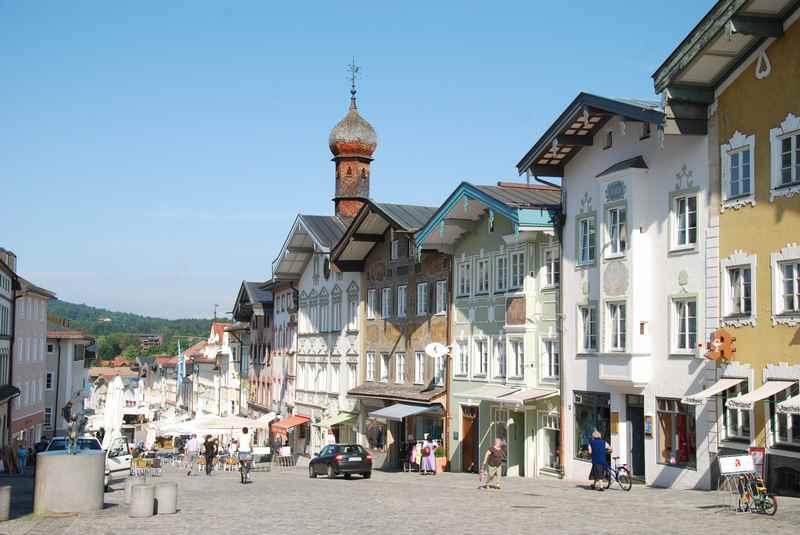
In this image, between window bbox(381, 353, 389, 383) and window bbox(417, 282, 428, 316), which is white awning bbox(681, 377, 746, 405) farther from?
window bbox(381, 353, 389, 383)

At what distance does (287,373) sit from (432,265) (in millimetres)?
22375

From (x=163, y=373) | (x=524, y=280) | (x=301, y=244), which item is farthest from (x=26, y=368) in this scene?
(x=163, y=373)

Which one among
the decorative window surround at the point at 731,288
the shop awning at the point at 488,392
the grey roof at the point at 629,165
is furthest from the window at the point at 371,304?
the decorative window surround at the point at 731,288

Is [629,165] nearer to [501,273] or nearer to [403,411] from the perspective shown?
[501,273]

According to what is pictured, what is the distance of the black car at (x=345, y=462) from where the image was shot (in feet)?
125

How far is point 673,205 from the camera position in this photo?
29375 mm

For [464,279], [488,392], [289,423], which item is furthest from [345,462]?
[289,423]

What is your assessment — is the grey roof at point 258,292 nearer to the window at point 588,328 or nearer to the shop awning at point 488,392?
the shop awning at point 488,392

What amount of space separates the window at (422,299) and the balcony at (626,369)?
48.3ft

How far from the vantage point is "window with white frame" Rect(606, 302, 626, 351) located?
31.1 metres

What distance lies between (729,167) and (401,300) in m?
22.7

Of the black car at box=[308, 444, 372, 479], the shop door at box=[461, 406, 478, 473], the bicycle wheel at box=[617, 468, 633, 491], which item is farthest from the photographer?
the shop door at box=[461, 406, 478, 473]

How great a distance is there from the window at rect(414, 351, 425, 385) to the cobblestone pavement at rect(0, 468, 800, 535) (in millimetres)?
14903

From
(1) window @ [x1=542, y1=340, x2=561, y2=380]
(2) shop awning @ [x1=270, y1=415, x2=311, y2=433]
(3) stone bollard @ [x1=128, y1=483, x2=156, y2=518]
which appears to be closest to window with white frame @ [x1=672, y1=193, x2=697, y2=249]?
(1) window @ [x1=542, y1=340, x2=561, y2=380]
